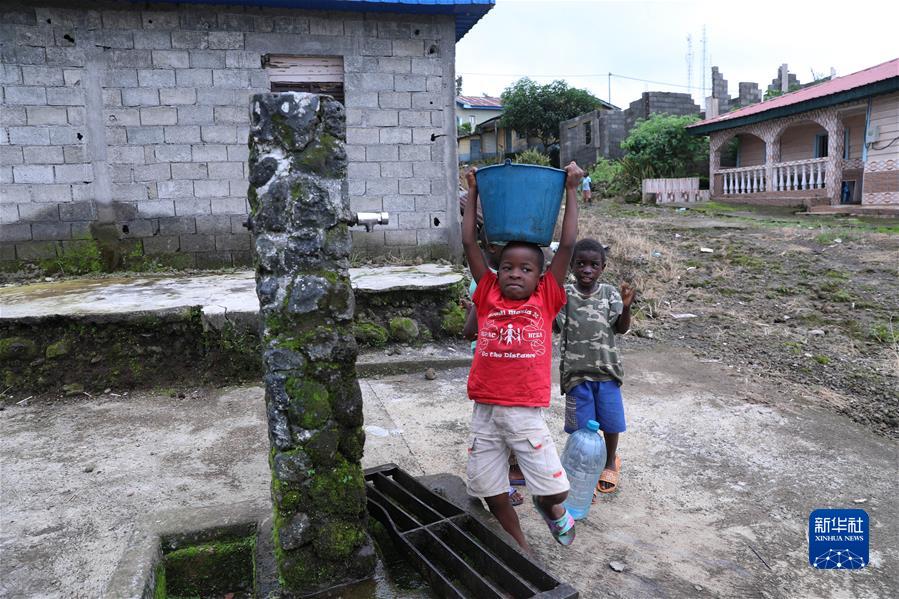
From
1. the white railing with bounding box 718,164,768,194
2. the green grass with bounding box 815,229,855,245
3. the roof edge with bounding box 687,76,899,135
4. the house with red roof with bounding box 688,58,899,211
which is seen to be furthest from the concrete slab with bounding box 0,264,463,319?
the white railing with bounding box 718,164,768,194

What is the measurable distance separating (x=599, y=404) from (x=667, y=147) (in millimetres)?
17236

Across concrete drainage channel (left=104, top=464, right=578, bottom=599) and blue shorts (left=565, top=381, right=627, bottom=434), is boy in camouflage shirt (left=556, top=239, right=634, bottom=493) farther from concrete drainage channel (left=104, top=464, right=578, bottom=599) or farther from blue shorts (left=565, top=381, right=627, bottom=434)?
concrete drainage channel (left=104, top=464, right=578, bottom=599)

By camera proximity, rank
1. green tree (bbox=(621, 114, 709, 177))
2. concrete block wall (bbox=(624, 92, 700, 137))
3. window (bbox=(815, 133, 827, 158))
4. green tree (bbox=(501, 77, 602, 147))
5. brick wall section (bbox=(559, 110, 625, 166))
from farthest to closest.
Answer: green tree (bbox=(501, 77, 602, 147))
brick wall section (bbox=(559, 110, 625, 166))
concrete block wall (bbox=(624, 92, 700, 137))
green tree (bbox=(621, 114, 709, 177))
window (bbox=(815, 133, 827, 158))

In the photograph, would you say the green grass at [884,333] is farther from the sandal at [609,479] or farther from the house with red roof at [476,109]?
the house with red roof at [476,109]

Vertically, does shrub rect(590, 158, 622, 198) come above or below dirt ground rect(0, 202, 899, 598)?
above

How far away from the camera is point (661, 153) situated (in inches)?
731

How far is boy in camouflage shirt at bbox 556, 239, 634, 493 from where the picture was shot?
2914 millimetres

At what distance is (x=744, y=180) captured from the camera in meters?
16.4

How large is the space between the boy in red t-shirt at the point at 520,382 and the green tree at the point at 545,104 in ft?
87.3

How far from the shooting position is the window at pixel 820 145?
1595 cm

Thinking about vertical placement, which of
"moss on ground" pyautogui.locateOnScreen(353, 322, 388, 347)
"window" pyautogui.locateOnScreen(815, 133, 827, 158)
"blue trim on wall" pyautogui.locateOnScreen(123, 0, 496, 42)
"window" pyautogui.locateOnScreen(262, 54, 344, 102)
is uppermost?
"blue trim on wall" pyautogui.locateOnScreen(123, 0, 496, 42)

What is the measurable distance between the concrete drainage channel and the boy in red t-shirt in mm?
218

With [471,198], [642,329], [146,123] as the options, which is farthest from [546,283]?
[146,123]

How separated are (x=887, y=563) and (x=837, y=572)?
221 mm
